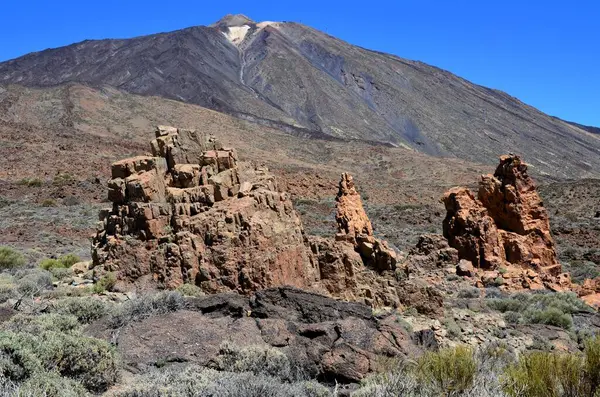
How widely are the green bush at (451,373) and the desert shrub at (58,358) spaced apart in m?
3.00

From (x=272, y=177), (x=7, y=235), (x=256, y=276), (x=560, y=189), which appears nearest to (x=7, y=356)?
(x=256, y=276)

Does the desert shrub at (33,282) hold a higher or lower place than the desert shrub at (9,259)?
higher

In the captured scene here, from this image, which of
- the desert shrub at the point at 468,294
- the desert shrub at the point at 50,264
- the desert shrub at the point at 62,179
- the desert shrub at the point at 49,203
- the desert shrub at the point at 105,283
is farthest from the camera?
the desert shrub at the point at 62,179

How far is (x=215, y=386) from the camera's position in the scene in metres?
5.24

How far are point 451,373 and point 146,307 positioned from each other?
4319mm

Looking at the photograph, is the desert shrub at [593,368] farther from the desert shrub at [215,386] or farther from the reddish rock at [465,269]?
the reddish rock at [465,269]

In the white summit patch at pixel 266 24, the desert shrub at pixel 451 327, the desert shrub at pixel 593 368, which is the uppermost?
the white summit patch at pixel 266 24

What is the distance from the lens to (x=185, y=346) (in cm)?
693

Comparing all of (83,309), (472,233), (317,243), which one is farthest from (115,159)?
(83,309)

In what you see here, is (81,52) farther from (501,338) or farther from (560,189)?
(501,338)

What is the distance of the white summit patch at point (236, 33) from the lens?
14762 cm

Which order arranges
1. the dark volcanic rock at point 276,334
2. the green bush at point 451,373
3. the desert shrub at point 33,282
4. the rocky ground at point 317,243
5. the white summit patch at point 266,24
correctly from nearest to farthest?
the green bush at point 451,373
the dark volcanic rock at point 276,334
the rocky ground at point 317,243
the desert shrub at point 33,282
the white summit patch at point 266,24

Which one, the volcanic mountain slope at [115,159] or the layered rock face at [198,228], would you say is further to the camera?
the volcanic mountain slope at [115,159]

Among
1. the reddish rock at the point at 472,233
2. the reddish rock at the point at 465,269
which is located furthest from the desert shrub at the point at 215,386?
the reddish rock at the point at 472,233
